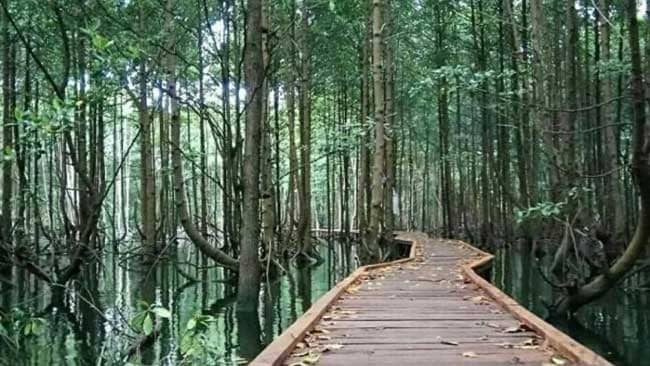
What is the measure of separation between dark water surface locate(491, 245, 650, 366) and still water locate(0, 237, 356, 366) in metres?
3.30

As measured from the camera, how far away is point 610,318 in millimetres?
9031

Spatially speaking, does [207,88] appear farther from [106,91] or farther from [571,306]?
[571,306]

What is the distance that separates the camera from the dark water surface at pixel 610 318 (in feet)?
23.8

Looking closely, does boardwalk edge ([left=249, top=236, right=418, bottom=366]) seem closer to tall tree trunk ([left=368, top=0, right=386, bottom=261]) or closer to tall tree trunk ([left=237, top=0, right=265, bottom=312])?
tall tree trunk ([left=237, top=0, right=265, bottom=312])

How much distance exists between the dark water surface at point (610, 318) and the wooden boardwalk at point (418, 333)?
1.58 metres

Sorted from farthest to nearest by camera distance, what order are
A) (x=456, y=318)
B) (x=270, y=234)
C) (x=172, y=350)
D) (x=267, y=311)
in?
(x=270, y=234)
(x=267, y=311)
(x=172, y=350)
(x=456, y=318)

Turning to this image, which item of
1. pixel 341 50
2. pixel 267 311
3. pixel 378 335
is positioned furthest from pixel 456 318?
pixel 341 50

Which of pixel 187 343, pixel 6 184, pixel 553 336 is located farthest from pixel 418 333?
pixel 6 184

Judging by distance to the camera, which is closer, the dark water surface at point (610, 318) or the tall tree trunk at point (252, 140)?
the dark water surface at point (610, 318)

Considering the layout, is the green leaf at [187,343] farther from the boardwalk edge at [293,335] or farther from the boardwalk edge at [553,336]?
the boardwalk edge at [553,336]

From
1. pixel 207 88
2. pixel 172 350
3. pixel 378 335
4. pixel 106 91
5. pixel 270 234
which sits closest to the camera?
pixel 378 335

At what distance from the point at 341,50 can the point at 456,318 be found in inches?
542

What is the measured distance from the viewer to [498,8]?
1623 centimetres

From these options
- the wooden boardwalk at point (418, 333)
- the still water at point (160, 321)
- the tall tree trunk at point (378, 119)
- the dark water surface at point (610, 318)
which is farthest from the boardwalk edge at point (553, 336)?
the tall tree trunk at point (378, 119)
